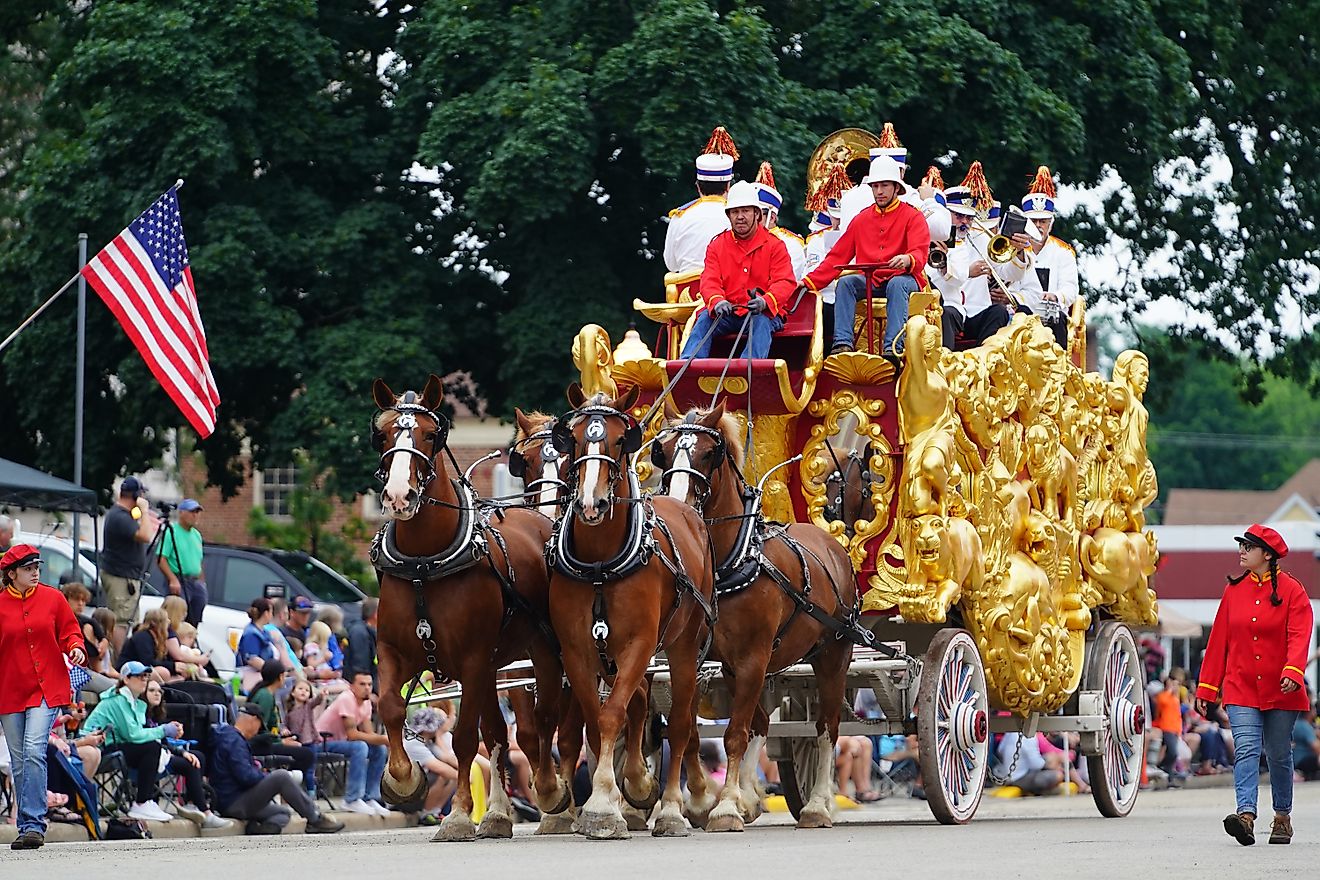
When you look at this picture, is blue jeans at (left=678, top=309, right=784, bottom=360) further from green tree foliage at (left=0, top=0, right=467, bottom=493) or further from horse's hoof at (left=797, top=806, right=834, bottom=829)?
green tree foliage at (left=0, top=0, right=467, bottom=493)

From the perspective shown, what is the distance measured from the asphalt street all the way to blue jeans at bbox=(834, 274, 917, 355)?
10.1ft

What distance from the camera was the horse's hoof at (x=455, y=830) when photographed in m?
12.9

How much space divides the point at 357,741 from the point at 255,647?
3.47 ft

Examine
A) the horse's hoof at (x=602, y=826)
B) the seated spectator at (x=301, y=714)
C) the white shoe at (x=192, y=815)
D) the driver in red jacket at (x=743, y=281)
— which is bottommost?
the white shoe at (x=192, y=815)

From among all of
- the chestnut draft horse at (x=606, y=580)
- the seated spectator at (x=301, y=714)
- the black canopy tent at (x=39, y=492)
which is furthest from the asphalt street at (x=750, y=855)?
the black canopy tent at (x=39, y=492)

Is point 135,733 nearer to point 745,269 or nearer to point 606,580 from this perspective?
point 606,580

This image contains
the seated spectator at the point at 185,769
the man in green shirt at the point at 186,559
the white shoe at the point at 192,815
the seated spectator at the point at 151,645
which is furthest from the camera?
the man in green shirt at the point at 186,559

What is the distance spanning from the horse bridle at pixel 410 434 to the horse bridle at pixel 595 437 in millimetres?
625

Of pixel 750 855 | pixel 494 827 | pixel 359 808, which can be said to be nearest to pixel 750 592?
pixel 494 827

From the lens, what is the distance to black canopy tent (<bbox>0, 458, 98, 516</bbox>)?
1750cm

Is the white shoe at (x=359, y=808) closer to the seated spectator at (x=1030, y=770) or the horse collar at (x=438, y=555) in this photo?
the horse collar at (x=438, y=555)

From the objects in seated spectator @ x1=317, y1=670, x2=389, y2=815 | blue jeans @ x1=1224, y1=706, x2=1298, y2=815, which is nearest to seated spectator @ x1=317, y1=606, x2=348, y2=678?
A: seated spectator @ x1=317, y1=670, x2=389, y2=815

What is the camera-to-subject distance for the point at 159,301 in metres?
19.0

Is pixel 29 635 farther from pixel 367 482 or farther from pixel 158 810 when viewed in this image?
pixel 367 482
